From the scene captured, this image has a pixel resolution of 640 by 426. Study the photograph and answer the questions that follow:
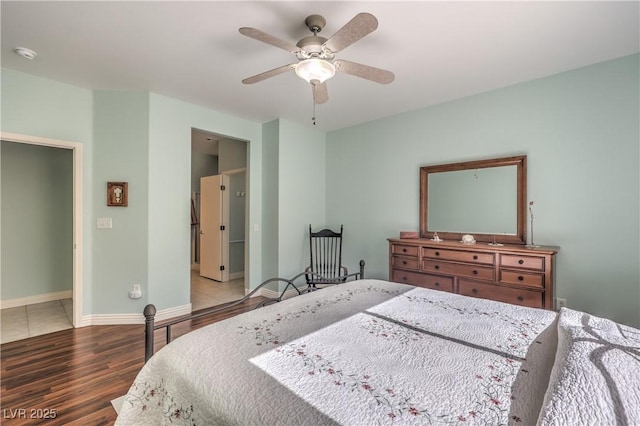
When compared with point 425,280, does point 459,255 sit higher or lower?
higher

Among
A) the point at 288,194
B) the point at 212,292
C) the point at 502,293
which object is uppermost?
the point at 288,194

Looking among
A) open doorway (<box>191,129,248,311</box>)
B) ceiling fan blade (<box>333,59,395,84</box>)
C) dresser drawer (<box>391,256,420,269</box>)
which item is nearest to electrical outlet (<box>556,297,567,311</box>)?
dresser drawer (<box>391,256,420,269</box>)

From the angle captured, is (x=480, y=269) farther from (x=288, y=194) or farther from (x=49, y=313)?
(x=49, y=313)

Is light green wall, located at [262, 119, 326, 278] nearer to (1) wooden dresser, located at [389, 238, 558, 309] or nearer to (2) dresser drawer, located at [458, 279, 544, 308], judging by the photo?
(1) wooden dresser, located at [389, 238, 558, 309]

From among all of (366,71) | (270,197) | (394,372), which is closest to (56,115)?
(270,197)

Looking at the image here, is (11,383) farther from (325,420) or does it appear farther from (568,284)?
(568,284)

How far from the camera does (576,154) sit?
2.69 meters

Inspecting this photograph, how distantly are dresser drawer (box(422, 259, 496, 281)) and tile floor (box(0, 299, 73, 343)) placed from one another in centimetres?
396

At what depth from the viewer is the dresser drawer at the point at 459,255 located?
2821 mm

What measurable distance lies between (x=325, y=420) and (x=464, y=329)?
3.00ft

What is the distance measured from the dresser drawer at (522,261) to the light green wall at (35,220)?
5.55 meters

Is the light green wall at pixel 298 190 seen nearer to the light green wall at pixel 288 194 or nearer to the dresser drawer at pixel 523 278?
the light green wall at pixel 288 194

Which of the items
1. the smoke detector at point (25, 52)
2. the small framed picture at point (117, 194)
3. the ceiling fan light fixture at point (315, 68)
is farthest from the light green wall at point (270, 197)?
the smoke detector at point (25, 52)

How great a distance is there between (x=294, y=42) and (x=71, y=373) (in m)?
3.10
